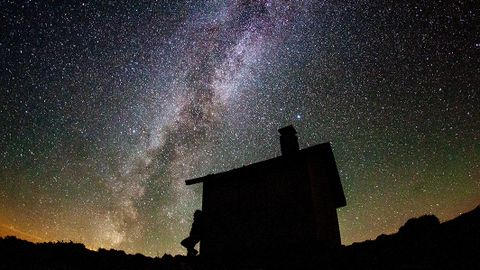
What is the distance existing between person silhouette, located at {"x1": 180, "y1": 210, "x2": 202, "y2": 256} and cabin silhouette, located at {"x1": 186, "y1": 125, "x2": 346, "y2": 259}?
182 millimetres

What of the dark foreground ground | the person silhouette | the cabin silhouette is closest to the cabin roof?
the cabin silhouette

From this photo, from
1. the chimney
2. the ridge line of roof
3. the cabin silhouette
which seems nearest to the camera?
the cabin silhouette

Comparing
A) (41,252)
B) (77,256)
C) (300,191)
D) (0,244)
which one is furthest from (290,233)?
(0,244)

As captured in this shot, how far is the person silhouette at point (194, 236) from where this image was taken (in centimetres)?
1118

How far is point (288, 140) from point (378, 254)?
6.50 m

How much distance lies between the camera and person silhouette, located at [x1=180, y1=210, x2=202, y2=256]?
11.2 m

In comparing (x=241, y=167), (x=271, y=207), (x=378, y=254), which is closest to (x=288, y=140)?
(x=241, y=167)

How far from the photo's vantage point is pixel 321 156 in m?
12.6

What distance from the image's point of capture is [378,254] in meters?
5.80

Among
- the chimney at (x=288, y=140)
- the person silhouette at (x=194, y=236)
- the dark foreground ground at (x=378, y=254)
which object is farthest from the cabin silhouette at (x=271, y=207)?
the dark foreground ground at (x=378, y=254)

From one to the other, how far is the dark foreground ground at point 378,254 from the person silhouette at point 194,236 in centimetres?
409

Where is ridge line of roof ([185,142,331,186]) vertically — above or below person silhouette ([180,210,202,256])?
above

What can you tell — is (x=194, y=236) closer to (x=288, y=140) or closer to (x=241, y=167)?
(x=241, y=167)

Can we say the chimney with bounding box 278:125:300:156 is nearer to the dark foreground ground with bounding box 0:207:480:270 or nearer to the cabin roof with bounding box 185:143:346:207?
the cabin roof with bounding box 185:143:346:207
